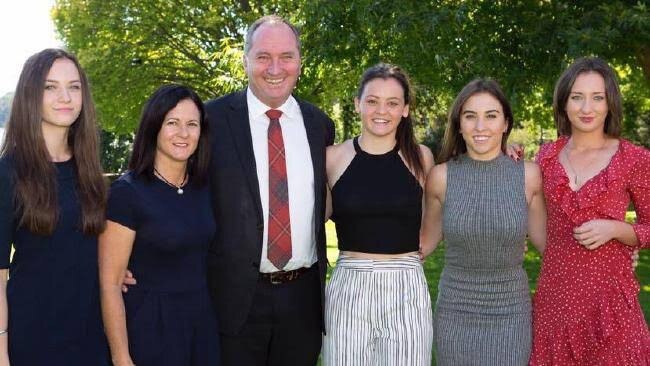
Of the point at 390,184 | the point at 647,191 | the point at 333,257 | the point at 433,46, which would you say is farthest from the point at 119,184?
the point at 333,257

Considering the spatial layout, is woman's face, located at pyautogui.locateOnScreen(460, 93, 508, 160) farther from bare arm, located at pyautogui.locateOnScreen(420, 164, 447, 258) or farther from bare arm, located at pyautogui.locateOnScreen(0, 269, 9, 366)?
bare arm, located at pyautogui.locateOnScreen(0, 269, 9, 366)

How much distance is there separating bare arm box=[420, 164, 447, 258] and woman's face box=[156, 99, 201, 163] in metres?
1.34

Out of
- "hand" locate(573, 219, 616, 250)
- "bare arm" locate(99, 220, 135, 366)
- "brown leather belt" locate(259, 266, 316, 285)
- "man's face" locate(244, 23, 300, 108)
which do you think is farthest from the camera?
"man's face" locate(244, 23, 300, 108)

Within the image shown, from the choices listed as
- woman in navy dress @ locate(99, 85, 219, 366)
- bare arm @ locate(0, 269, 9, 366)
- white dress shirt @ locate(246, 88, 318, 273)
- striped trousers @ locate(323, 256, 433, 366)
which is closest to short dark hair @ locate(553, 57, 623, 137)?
striped trousers @ locate(323, 256, 433, 366)

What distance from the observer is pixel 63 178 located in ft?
9.94

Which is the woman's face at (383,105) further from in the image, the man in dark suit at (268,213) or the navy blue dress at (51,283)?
the navy blue dress at (51,283)

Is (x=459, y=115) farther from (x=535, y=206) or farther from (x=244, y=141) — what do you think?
(x=244, y=141)

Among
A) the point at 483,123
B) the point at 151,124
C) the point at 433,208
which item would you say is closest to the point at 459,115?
the point at 483,123

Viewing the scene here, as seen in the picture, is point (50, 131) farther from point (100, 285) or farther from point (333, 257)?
point (333, 257)

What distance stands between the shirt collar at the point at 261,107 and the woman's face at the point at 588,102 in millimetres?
1516

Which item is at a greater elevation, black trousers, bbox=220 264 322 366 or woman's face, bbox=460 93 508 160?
woman's face, bbox=460 93 508 160

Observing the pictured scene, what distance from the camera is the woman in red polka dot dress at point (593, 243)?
3.52 metres

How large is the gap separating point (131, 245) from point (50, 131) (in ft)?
2.02

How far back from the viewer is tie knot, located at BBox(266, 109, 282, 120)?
3885mm
